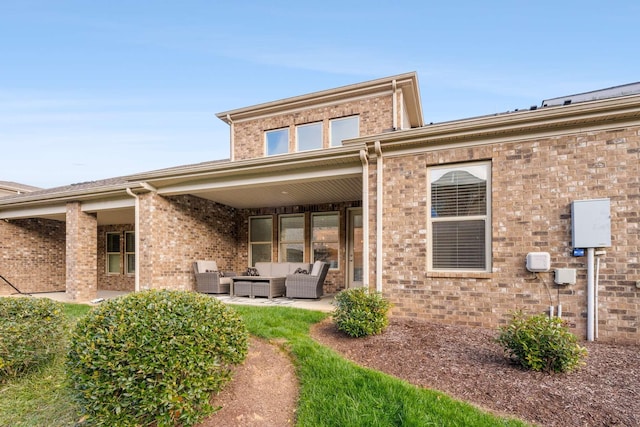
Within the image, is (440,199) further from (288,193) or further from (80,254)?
(80,254)

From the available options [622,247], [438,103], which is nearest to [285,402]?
[622,247]

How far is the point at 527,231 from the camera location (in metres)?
5.21

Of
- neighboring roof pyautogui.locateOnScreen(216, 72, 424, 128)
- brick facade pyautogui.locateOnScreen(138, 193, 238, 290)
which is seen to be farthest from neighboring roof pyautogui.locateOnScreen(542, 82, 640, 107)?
brick facade pyautogui.locateOnScreen(138, 193, 238, 290)

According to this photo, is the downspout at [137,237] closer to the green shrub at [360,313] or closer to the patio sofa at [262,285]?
the patio sofa at [262,285]

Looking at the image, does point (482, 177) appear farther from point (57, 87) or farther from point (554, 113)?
point (57, 87)

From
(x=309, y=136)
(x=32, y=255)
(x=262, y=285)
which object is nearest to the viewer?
(x=262, y=285)

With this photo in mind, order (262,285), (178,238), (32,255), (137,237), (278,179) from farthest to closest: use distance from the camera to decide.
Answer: (32,255) → (178,238) → (262,285) → (137,237) → (278,179)

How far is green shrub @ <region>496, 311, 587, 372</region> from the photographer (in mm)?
3400

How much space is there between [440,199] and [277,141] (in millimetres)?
5911

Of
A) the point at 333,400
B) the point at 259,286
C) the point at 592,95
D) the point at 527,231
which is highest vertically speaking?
the point at 592,95

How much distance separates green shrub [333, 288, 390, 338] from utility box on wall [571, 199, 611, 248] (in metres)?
2.92

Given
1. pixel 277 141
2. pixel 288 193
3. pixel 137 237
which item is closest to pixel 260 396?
A: pixel 288 193

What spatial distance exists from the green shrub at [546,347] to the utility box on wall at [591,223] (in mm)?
1880

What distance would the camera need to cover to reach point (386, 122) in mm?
8906
